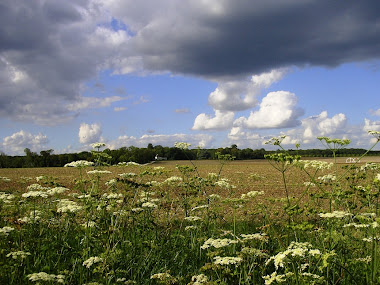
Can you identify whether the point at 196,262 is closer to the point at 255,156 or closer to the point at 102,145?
the point at 102,145

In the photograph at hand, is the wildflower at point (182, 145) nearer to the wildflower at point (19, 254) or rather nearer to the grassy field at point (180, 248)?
the grassy field at point (180, 248)

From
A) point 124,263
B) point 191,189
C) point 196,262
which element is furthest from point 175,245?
point 191,189

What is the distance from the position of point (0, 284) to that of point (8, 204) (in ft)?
13.7

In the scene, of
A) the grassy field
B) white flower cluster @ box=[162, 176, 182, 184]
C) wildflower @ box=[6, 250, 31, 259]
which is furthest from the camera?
white flower cluster @ box=[162, 176, 182, 184]

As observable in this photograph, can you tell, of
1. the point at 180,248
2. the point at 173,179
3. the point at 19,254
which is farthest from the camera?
the point at 173,179

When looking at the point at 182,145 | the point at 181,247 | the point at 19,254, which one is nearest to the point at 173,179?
the point at 182,145

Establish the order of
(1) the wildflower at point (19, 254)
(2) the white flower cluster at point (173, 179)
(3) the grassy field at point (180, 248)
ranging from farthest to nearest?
1. (2) the white flower cluster at point (173, 179)
2. (1) the wildflower at point (19, 254)
3. (3) the grassy field at point (180, 248)

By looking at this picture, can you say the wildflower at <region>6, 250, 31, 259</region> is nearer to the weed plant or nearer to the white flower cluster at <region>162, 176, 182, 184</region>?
the weed plant

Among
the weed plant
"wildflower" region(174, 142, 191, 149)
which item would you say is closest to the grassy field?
the weed plant

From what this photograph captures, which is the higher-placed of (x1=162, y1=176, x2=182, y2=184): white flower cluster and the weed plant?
(x1=162, y1=176, x2=182, y2=184): white flower cluster

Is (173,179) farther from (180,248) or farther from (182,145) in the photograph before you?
(180,248)

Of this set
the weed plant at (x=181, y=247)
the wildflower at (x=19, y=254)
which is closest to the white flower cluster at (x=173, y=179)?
the weed plant at (x=181, y=247)

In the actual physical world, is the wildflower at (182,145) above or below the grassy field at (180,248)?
above

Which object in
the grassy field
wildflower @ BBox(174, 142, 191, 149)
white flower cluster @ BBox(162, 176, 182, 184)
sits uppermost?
wildflower @ BBox(174, 142, 191, 149)
